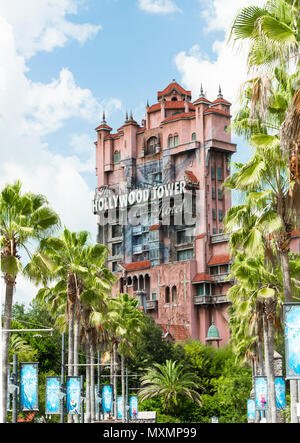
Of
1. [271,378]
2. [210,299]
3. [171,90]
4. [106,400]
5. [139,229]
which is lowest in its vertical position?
[106,400]

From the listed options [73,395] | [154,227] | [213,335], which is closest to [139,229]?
[154,227]

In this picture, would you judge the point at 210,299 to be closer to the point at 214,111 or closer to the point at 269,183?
the point at 214,111

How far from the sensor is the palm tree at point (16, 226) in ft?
79.7

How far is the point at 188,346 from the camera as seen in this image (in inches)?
3492

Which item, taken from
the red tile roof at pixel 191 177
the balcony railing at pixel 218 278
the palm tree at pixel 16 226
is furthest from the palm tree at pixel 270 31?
the red tile roof at pixel 191 177

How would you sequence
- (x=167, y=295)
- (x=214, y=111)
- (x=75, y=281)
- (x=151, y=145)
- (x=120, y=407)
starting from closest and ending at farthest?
(x=75, y=281), (x=120, y=407), (x=167, y=295), (x=214, y=111), (x=151, y=145)

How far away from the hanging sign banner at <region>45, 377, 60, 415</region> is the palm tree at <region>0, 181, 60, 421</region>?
651 cm

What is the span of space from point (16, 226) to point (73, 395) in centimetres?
1083

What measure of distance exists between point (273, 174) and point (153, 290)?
7959 centimetres

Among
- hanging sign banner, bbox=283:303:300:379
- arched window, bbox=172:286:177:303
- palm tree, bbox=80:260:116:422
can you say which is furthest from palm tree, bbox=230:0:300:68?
arched window, bbox=172:286:177:303

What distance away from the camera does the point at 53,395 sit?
3056 cm

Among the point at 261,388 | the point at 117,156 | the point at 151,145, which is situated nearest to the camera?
the point at 261,388

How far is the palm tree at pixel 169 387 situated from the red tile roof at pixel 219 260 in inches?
756
